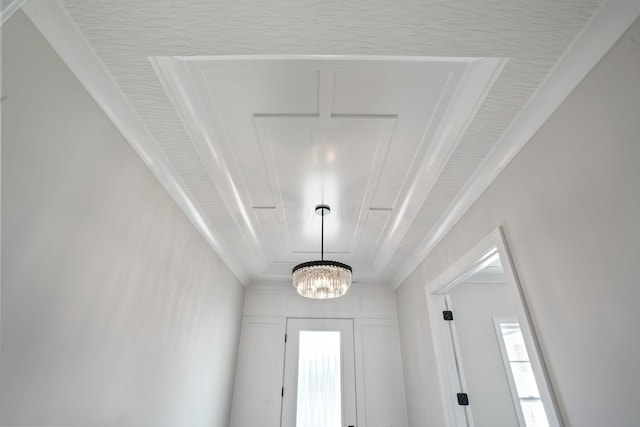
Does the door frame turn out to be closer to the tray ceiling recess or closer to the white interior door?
the tray ceiling recess

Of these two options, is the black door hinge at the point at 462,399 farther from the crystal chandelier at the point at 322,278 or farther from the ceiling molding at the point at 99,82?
the ceiling molding at the point at 99,82

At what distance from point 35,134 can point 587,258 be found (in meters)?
2.16

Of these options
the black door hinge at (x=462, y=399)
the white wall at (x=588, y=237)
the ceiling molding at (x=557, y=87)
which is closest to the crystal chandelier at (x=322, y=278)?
the ceiling molding at (x=557, y=87)

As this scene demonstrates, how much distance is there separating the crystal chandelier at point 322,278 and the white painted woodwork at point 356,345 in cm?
183

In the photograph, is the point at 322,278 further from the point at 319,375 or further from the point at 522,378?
the point at 522,378

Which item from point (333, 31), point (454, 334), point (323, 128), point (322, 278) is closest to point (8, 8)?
point (333, 31)

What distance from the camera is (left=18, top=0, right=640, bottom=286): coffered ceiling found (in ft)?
3.45

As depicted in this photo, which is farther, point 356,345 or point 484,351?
point 356,345

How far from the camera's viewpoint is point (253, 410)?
342 centimetres

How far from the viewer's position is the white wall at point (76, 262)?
3.20 ft

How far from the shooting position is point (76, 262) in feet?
4.04

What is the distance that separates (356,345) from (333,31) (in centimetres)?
363

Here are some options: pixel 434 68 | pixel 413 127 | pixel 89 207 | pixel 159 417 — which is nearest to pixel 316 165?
pixel 413 127

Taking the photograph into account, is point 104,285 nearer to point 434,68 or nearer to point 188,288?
point 188,288
